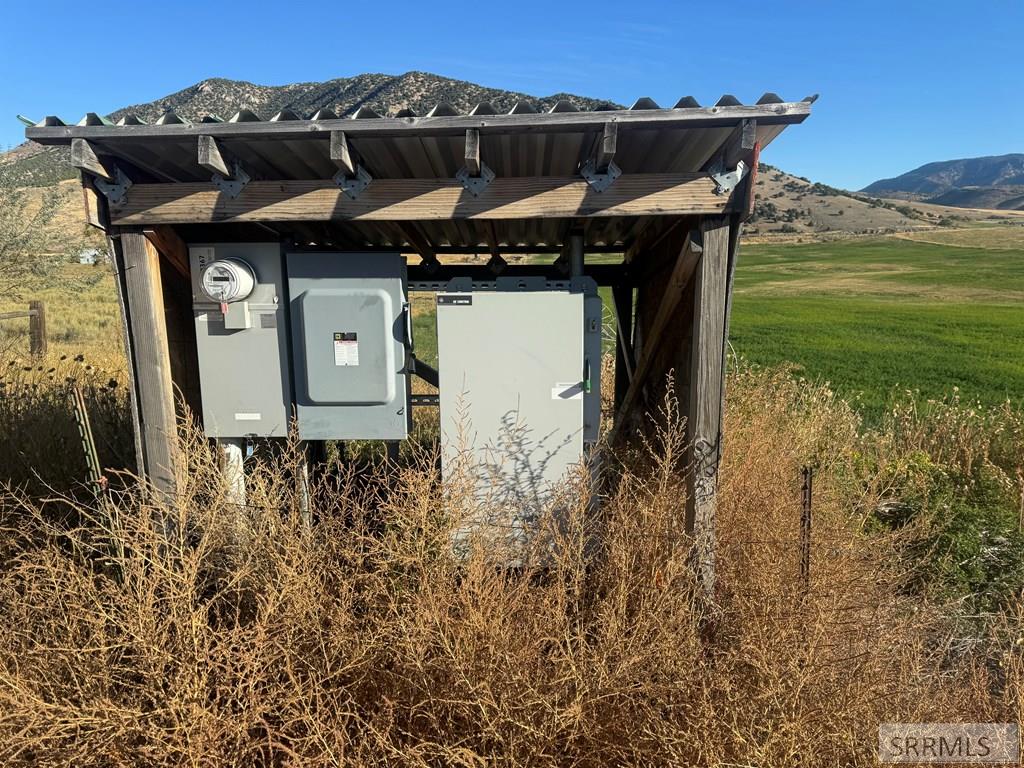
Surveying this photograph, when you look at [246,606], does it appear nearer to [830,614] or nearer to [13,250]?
[830,614]

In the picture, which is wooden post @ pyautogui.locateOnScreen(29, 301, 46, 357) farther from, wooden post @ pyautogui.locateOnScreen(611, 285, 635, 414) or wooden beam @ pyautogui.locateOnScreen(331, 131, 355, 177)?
wooden beam @ pyautogui.locateOnScreen(331, 131, 355, 177)

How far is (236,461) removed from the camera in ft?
12.1

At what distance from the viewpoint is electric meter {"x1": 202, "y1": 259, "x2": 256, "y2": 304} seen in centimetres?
340

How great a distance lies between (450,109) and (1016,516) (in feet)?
16.1

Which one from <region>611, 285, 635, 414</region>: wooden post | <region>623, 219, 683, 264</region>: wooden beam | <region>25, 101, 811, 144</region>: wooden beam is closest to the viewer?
<region>25, 101, 811, 144</region>: wooden beam

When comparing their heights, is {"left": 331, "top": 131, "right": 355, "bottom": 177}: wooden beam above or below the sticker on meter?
above

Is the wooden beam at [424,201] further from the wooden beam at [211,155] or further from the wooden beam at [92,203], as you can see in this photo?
the wooden beam at [211,155]

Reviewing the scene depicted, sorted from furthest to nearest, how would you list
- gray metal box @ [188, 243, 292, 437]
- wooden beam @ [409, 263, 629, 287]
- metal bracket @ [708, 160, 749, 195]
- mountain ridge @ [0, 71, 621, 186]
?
mountain ridge @ [0, 71, 621, 186] < wooden beam @ [409, 263, 629, 287] < gray metal box @ [188, 243, 292, 437] < metal bracket @ [708, 160, 749, 195]

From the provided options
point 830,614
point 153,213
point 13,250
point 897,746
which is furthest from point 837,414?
point 13,250

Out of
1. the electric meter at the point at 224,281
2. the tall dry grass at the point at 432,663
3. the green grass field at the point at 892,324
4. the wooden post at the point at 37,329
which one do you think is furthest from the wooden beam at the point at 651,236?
the wooden post at the point at 37,329

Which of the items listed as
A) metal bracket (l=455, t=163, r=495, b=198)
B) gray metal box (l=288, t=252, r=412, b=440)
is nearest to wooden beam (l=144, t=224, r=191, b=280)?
gray metal box (l=288, t=252, r=412, b=440)

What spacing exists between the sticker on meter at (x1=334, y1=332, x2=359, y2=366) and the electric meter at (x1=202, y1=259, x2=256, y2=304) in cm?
62

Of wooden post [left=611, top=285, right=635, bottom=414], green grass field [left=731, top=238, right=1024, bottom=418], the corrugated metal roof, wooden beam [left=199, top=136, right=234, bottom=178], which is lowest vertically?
green grass field [left=731, top=238, right=1024, bottom=418]
